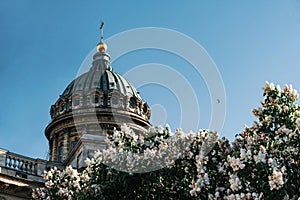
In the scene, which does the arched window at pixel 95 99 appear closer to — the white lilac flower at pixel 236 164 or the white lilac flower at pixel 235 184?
the white lilac flower at pixel 236 164

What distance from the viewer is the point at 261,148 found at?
14.2m

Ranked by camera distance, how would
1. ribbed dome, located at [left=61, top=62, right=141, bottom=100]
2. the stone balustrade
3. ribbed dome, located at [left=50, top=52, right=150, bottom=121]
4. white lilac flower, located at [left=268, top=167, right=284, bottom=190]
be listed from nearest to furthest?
white lilac flower, located at [left=268, top=167, right=284, bottom=190] → the stone balustrade → ribbed dome, located at [left=50, top=52, right=150, bottom=121] → ribbed dome, located at [left=61, top=62, right=141, bottom=100]

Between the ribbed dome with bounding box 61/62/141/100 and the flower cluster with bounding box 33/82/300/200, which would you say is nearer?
the flower cluster with bounding box 33/82/300/200

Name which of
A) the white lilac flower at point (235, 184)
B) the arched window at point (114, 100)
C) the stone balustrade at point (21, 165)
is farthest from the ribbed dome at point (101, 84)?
the white lilac flower at point (235, 184)

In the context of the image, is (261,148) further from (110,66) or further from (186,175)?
(110,66)

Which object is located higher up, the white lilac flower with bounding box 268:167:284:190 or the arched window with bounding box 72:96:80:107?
the arched window with bounding box 72:96:80:107

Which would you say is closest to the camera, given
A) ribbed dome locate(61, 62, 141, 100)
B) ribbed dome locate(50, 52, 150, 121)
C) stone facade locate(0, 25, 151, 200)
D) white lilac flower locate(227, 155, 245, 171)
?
white lilac flower locate(227, 155, 245, 171)

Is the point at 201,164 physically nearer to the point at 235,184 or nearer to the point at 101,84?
the point at 235,184

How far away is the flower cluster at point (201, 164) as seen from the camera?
13883 millimetres

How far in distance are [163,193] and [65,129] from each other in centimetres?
3336

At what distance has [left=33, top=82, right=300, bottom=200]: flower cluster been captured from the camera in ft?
45.5

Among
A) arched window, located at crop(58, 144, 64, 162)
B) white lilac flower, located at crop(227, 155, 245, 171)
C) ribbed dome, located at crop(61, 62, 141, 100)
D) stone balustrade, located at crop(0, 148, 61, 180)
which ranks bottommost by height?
white lilac flower, located at crop(227, 155, 245, 171)

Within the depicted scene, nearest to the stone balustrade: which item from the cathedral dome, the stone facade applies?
the stone facade

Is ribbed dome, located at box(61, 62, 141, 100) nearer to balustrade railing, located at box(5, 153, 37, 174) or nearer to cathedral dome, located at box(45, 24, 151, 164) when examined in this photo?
cathedral dome, located at box(45, 24, 151, 164)
